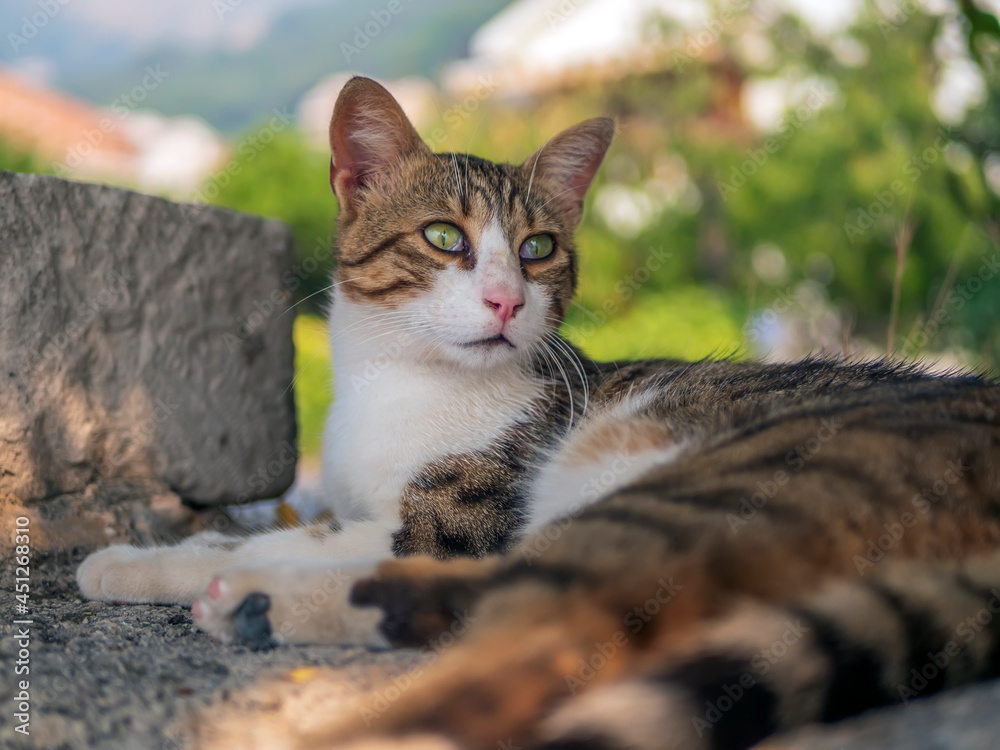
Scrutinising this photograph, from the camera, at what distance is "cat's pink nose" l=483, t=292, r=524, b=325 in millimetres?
2371

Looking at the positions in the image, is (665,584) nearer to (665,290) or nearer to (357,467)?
(357,467)

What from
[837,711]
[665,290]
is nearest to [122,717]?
[837,711]

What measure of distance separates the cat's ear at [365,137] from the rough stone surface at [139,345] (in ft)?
2.08

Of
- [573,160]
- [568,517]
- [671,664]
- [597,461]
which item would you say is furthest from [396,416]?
[671,664]

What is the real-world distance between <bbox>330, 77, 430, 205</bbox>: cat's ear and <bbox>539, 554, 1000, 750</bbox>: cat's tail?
1.97m

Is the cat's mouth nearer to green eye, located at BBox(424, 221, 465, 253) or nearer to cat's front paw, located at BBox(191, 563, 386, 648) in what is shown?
green eye, located at BBox(424, 221, 465, 253)

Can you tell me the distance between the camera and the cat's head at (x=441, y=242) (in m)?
2.44

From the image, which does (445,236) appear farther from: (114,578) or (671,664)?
(671,664)

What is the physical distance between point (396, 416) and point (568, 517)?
37.7 inches

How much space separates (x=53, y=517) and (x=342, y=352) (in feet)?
3.52

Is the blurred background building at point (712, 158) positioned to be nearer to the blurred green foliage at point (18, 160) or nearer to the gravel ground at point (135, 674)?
the blurred green foliage at point (18, 160)
